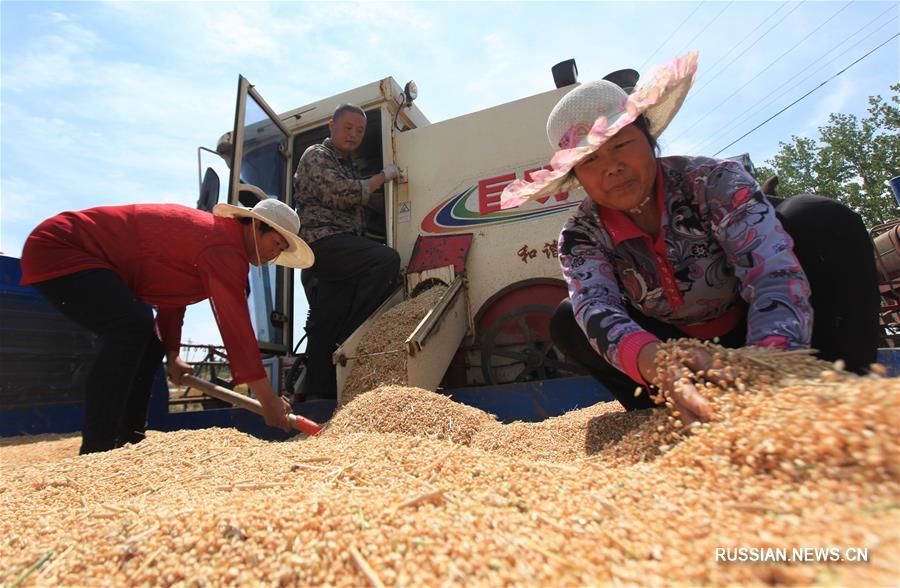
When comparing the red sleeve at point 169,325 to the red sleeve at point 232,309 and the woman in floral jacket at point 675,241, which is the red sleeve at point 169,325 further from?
the woman in floral jacket at point 675,241

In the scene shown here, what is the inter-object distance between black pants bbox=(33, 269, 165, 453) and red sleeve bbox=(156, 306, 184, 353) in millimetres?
512

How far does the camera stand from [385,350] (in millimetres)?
3123

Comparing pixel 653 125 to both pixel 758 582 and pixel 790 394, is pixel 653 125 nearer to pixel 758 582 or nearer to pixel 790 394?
pixel 790 394

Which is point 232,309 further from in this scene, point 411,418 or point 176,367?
point 411,418

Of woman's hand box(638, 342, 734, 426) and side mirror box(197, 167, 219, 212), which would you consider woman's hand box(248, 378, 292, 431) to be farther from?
side mirror box(197, 167, 219, 212)

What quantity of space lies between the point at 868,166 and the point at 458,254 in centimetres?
2350

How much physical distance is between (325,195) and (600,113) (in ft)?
9.06

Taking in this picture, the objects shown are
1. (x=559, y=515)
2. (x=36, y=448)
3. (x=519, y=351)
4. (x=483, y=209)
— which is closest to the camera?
(x=559, y=515)

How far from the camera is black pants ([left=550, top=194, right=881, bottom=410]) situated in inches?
58.9

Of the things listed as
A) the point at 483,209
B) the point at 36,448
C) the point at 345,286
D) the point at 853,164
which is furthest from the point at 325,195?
the point at 853,164

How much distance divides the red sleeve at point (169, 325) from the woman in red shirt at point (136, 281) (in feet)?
0.27

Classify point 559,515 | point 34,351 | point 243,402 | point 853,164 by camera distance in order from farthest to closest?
point 853,164 < point 34,351 < point 243,402 < point 559,515

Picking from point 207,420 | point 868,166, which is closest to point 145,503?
point 207,420

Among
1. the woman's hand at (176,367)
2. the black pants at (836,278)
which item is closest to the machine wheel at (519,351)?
the black pants at (836,278)
